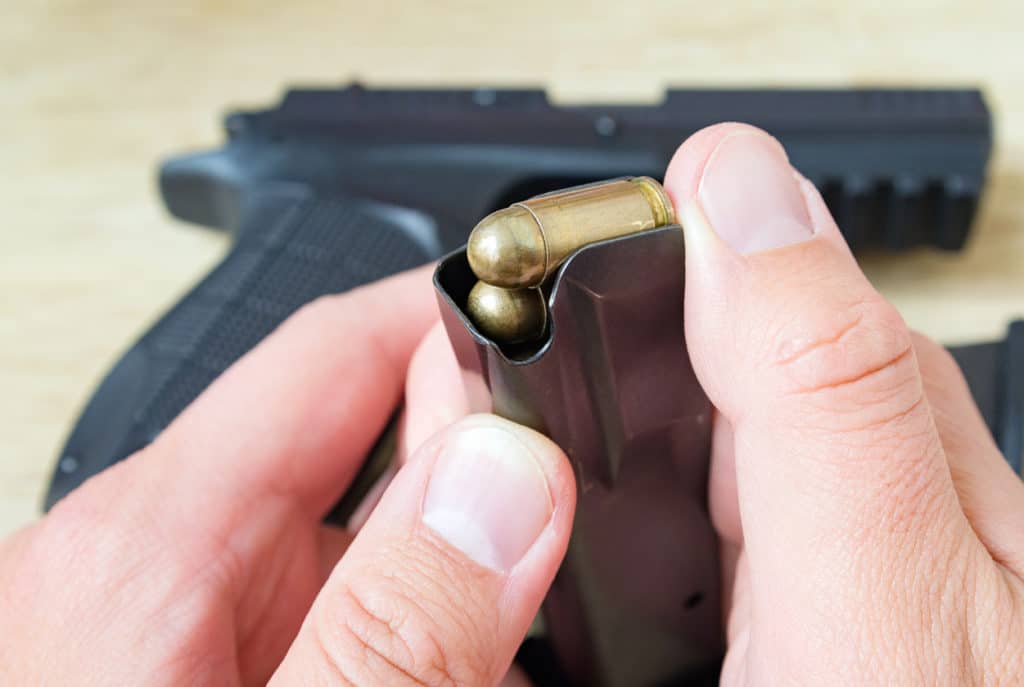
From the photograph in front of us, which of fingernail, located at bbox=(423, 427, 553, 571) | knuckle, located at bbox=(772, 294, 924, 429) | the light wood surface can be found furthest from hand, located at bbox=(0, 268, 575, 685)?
the light wood surface

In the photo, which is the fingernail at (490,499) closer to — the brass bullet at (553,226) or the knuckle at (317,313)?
the brass bullet at (553,226)

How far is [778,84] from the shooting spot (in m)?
1.01

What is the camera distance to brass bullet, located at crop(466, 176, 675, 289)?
344 mm

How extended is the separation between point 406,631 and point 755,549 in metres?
0.14

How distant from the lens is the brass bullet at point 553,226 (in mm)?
344

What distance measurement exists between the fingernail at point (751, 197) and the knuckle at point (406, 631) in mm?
177

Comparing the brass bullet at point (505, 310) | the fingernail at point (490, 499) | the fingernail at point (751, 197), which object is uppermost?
the fingernail at point (751, 197)

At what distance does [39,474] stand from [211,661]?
0.37 metres

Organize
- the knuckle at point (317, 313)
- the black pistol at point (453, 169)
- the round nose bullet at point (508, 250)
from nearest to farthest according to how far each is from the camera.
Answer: the round nose bullet at point (508, 250)
the knuckle at point (317, 313)
the black pistol at point (453, 169)

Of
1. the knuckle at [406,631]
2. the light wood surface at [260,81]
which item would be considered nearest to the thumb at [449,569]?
the knuckle at [406,631]

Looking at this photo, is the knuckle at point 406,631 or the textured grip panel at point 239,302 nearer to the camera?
the knuckle at point 406,631

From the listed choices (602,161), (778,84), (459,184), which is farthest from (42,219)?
(778,84)

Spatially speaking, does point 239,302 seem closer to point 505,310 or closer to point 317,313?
point 317,313

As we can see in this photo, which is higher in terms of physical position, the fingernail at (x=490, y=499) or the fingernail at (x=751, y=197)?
the fingernail at (x=751, y=197)
